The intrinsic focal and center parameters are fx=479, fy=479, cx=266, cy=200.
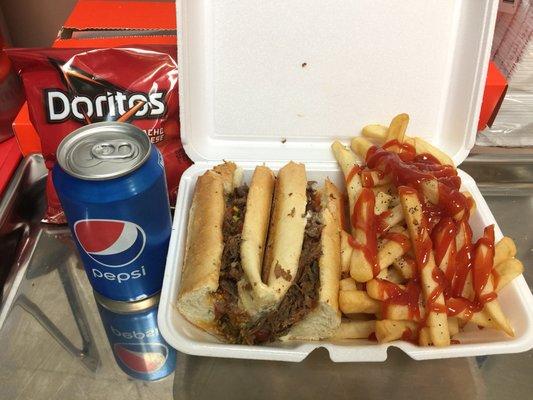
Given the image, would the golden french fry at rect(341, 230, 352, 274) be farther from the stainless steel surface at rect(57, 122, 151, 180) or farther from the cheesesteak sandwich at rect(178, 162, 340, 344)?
the stainless steel surface at rect(57, 122, 151, 180)

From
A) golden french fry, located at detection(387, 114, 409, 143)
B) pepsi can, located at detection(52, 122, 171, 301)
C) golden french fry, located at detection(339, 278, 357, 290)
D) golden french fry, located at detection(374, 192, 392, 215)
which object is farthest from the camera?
golden french fry, located at detection(387, 114, 409, 143)

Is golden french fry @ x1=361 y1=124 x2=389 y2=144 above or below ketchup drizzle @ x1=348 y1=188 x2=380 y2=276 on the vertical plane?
above

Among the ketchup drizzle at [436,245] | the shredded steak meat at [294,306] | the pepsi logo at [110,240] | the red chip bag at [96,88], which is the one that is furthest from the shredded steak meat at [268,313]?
the red chip bag at [96,88]

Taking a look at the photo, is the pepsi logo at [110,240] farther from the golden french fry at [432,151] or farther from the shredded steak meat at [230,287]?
the golden french fry at [432,151]

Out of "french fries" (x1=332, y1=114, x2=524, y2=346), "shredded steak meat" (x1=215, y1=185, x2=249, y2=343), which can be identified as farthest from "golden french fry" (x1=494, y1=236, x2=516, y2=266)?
"shredded steak meat" (x1=215, y1=185, x2=249, y2=343)

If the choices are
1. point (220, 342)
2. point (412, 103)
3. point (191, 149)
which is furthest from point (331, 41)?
point (220, 342)

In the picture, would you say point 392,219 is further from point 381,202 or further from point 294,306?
point 294,306

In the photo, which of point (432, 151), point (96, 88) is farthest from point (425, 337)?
point (96, 88)
